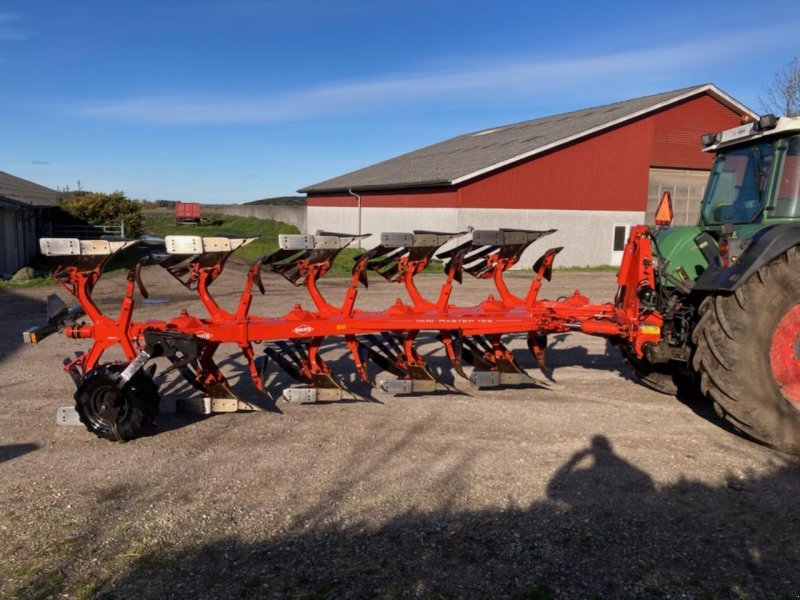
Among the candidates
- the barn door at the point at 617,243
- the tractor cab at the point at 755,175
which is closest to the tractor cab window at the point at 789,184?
the tractor cab at the point at 755,175

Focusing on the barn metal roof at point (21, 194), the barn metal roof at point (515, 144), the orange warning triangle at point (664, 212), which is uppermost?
the barn metal roof at point (515, 144)

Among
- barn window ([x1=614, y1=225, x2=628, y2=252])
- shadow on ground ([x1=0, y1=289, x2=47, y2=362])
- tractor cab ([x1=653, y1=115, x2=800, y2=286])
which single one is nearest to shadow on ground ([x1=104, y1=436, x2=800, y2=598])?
tractor cab ([x1=653, y1=115, x2=800, y2=286])

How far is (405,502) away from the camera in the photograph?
3.93 metres

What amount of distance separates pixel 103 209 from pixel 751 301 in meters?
30.5

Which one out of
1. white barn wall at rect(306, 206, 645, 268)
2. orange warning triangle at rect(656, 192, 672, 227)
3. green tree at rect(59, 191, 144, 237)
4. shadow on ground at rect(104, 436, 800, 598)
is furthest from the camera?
green tree at rect(59, 191, 144, 237)

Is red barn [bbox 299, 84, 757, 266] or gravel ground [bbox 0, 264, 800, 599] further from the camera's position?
red barn [bbox 299, 84, 757, 266]

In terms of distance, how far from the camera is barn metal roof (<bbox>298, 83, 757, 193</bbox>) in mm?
20391

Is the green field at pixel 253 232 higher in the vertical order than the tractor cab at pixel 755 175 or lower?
lower

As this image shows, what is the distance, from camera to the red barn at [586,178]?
20281 mm

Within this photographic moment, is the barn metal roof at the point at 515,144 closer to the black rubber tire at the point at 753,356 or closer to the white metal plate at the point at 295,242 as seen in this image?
the white metal plate at the point at 295,242

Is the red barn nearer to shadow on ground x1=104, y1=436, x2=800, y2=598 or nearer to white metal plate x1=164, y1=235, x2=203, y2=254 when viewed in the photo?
white metal plate x1=164, y1=235, x2=203, y2=254

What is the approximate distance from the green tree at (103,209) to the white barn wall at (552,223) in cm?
1460

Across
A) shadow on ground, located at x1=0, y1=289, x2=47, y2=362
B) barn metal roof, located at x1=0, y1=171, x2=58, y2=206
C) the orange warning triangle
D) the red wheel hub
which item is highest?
barn metal roof, located at x1=0, y1=171, x2=58, y2=206

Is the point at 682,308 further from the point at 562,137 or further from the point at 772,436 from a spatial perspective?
the point at 562,137
